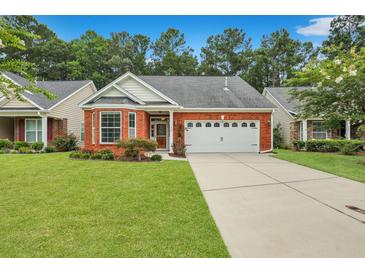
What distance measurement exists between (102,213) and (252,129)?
42.9 feet

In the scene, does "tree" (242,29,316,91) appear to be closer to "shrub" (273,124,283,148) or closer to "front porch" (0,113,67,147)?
"shrub" (273,124,283,148)

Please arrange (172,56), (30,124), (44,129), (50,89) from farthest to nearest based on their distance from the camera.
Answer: (172,56)
(50,89)
(30,124)
(44,129)

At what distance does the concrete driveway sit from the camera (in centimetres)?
311

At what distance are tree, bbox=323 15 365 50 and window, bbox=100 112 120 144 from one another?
105 feet

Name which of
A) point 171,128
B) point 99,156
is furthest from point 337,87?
point 99,156

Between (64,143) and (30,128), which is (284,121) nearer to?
(64,143)

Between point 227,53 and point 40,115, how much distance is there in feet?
100

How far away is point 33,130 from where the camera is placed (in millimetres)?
16297

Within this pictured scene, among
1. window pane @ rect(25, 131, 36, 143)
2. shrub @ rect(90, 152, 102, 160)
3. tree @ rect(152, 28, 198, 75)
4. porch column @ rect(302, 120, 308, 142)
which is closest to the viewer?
shrub @ rect(90, 152, 102, 160)

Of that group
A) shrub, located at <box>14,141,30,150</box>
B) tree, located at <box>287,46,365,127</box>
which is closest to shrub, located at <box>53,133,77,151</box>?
shrub, located at <box>14,141,30,150</box>

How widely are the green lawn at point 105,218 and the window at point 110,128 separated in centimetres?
546

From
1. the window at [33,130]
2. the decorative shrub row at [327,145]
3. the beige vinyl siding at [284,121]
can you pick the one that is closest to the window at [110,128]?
the window at [33,130]

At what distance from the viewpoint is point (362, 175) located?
7758mm

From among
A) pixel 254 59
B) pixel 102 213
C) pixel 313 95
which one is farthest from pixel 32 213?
pixel 254 59
